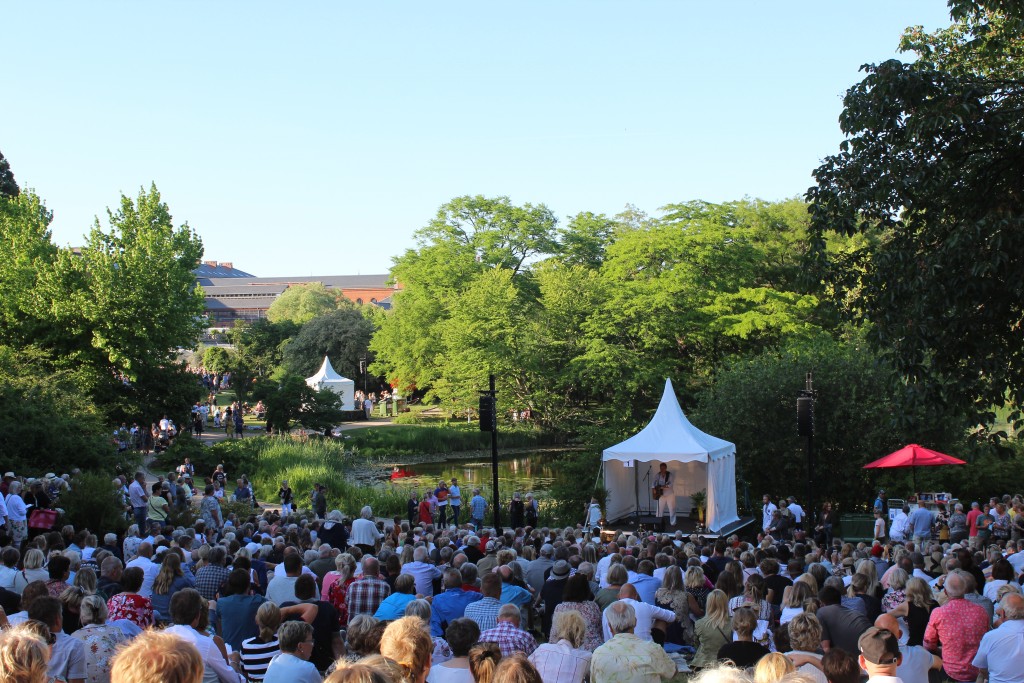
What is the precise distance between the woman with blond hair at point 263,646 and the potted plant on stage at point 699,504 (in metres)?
14.5

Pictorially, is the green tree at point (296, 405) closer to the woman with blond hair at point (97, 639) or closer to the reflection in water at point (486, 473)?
the reflection in water at point (486, 473)

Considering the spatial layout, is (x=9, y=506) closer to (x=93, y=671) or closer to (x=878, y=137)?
(x=93, y=671)

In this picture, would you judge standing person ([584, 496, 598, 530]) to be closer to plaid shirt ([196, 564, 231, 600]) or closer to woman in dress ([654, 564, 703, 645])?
woman in dress ([654, 564, 703, 645])

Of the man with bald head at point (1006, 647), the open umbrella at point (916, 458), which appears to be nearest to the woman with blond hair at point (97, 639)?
the man with bald head at point (1006, 647)

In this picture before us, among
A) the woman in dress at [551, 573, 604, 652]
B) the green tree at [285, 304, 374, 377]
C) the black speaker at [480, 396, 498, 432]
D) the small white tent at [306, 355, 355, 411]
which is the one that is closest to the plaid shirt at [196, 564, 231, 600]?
the woman in dress at [551, 573, 604, 652]

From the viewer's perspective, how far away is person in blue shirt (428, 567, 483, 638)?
7.51m

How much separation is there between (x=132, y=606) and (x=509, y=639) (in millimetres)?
2714

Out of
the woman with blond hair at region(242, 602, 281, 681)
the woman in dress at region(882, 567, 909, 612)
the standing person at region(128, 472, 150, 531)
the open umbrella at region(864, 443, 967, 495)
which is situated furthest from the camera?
the open umbrella at region(864, 443, 967, 495)

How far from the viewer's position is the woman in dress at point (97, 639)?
5.61 m

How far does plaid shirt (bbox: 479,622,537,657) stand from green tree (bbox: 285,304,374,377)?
5256 centimetres

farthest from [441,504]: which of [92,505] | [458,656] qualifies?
[458,656]

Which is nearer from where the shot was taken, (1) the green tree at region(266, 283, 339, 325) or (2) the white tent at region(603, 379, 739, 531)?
(2) the white tent at region(603, 379, 739, 531)

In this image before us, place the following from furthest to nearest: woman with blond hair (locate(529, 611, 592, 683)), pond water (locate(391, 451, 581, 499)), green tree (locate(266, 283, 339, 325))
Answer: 1. green tree (locate(266, 283, 339, 325))
2. pond water (locate(391, 451, 581, 499))
3. woman with blond hair (locate(529, 611, 592, 683))

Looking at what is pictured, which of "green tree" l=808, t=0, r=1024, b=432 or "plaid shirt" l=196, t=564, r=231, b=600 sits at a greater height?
"green tree" l=808, t=0, r=1024, b=432
